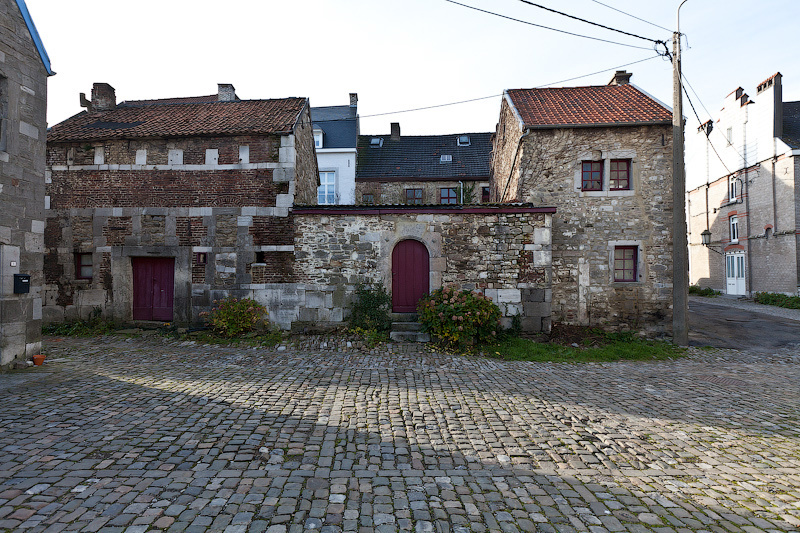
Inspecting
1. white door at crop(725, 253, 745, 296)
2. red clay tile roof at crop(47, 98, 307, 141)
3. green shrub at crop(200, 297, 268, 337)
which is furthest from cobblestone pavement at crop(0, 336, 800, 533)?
white door at crop(725, 253, 745, 296)

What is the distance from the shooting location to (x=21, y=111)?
6.67 meters

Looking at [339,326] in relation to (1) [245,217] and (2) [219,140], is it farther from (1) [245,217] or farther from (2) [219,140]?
(2) [219,140]

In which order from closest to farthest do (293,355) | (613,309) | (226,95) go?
(293,355) < (613,309) < (226,95)

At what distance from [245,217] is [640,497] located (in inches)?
383

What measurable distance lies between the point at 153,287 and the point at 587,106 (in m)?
13.7

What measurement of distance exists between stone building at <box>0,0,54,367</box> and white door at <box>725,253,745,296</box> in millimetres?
27461

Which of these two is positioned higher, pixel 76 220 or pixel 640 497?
pixel 76 220

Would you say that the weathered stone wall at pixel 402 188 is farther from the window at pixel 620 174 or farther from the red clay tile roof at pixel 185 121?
the window at pixel 620 174

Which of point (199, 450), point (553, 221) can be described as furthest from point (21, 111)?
point (553, 221)

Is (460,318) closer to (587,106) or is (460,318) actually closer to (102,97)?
(587,106)

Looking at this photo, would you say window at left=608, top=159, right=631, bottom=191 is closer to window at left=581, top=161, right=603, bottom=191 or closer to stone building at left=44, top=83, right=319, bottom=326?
window at left=581, top=161, right=603, bottom=191

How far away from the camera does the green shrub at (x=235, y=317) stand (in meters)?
9.59

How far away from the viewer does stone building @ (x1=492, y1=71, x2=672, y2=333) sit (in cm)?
1091

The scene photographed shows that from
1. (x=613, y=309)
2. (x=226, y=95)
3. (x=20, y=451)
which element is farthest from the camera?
(x=226, y=95)
